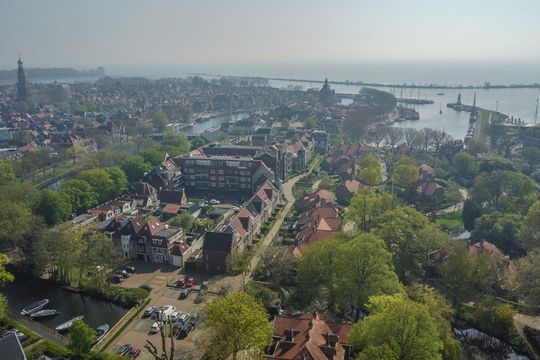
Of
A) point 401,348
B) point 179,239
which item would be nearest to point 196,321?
point 179,239

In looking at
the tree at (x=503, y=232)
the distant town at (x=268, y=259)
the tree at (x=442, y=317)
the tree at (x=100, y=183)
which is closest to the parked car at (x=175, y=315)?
the distant town at (x=268, y=259)

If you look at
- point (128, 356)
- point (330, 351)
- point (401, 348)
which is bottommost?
point (128, 356)

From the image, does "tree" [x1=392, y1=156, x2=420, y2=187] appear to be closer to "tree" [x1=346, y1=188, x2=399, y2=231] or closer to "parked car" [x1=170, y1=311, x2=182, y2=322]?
"tree" [x1=346, y1=188, x2=399, y2=231]

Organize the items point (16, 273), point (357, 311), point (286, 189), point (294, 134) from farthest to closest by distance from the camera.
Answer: point (294, 134) < point (286, 189) < point (16, 273) < point (357, 311)

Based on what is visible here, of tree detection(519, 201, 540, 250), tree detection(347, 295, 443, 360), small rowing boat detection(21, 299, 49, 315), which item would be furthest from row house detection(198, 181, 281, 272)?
tree detection(519, 201, 540, 250)

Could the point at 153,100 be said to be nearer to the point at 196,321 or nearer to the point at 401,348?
the point at 196,321

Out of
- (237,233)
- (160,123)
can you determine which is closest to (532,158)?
(237,233)

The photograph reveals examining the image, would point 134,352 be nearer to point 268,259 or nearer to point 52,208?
point 268,259
